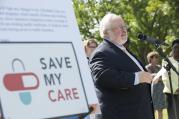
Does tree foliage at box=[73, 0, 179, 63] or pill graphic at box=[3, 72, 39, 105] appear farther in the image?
tree foliage at box=[73, 0, 179, 63]

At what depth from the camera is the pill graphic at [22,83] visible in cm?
375

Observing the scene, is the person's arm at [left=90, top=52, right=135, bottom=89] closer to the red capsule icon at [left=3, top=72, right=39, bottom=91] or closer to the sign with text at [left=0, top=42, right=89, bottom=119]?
the sign with text at [left=0, top=42, right=89, bottom=119]

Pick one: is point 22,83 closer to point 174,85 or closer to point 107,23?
Answer: point 107,23

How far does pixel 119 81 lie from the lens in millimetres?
5676

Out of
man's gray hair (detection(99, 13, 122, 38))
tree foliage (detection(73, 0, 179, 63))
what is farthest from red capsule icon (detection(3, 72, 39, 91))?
tree foliage (detection(73, 0, 179, 63))

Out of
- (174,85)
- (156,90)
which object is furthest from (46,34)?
(156,90)

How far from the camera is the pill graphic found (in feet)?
12.3

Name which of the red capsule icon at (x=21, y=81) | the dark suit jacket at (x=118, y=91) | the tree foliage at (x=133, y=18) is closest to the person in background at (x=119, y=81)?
the dark suit jacket at (x=118, y=91)

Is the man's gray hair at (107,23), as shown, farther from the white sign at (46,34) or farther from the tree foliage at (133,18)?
the tree foliage at (133,18)

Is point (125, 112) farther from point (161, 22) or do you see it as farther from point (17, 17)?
point (161, 22)

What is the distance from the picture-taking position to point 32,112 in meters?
3.78

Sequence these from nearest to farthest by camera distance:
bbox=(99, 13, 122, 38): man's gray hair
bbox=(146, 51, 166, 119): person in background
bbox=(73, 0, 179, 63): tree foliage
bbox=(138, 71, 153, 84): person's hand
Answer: bbox=(138, 71, 153, 84): person's hand, bbox=(99, 13, 122, 38): man's gray hair, bbox=(146, 51, 166, 119): person in background, bbox=(73, 0, 179, 63): tree foliage

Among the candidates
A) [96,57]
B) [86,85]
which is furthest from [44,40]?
[96,57]

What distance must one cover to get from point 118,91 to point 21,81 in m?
2.13
